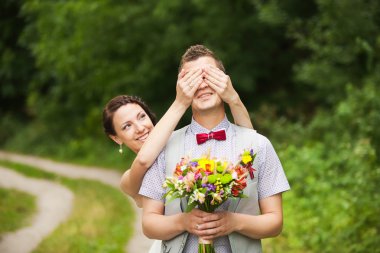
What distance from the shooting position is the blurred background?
843cm

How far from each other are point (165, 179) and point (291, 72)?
16.7 m

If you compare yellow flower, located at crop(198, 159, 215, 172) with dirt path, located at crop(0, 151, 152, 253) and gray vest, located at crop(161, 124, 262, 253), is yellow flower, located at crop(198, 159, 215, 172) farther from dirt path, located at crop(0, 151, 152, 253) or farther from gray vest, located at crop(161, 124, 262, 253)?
dirt path, located at crop(0, 151, 152, 253)

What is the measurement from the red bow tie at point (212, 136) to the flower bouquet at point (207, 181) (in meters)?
0.22

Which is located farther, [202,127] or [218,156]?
[202,127]

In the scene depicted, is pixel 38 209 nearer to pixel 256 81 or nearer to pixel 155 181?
pixel 155 181

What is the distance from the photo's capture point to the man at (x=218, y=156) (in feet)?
10.6

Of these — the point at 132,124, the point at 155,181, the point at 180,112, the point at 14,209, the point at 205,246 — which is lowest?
the point at 205,246

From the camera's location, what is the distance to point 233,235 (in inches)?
128

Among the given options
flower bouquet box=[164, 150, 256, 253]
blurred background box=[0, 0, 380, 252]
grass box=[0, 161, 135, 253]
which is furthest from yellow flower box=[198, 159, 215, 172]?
grass box=[0, 161, 135, 253]

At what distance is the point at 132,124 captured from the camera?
3916 millimetres

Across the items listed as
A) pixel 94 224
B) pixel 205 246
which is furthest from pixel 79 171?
pixel 205 246

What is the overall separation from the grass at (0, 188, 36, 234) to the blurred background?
3.95 meters

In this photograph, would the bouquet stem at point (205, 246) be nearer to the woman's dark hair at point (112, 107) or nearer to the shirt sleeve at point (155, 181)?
the shirt sleeve at point (155, 181)

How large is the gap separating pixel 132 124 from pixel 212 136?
0.77 meters
